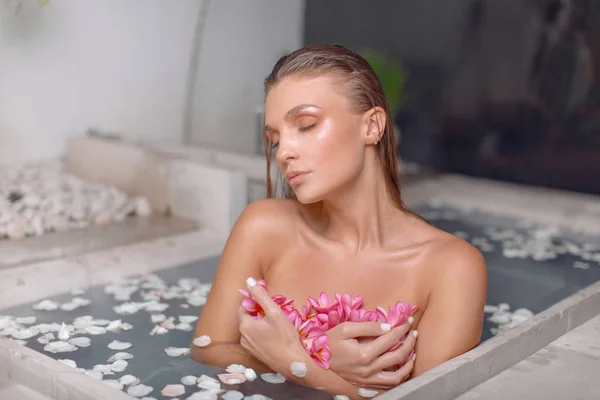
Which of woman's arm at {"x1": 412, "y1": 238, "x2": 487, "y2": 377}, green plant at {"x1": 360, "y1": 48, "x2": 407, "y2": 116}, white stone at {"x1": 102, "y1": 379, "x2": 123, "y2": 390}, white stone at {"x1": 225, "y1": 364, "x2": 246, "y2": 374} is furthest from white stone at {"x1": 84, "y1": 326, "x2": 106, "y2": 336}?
green plant at {"x1": 360, "y1": 48, "x2": 407, "y2": 116}

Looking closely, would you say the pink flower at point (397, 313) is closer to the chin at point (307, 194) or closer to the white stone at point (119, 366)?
the chin at point (307, 194)

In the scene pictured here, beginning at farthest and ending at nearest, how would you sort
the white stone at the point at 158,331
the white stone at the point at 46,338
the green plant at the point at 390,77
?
the green plant at the point at 390,77 < the white stone at the point at 158,331 < the white stone at the point at 46,338

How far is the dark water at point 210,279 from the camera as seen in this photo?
1980 millimetres

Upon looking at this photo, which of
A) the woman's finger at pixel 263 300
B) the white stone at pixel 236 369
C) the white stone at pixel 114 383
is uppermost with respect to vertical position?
the woman's finger at pixel 263 300

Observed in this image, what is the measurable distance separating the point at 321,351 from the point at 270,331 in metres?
0.13

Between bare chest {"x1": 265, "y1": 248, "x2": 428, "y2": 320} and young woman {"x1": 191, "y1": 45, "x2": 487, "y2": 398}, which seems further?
bare chest {"x1": 265, "y1": 248, "x2": 428, "y2": 320}

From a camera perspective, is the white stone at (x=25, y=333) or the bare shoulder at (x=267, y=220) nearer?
the bare shoulder at (x=267, y=220)

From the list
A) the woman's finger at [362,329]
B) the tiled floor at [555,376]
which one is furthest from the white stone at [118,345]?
the tiled floor at [555,376]

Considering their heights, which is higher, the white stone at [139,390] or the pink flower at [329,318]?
the pink flower at [329,318]

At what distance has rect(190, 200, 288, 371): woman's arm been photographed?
6.27 ft

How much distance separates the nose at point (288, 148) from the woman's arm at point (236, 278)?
27 centimetres

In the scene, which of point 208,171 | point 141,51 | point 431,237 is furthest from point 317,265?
point 141,51

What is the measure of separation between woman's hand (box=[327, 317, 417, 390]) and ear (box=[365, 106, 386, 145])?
0.44 m

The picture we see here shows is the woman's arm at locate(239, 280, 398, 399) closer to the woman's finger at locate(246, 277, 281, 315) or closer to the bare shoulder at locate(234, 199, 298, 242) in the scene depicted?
the woman's finger at locate(246, 277, 281, 315)
